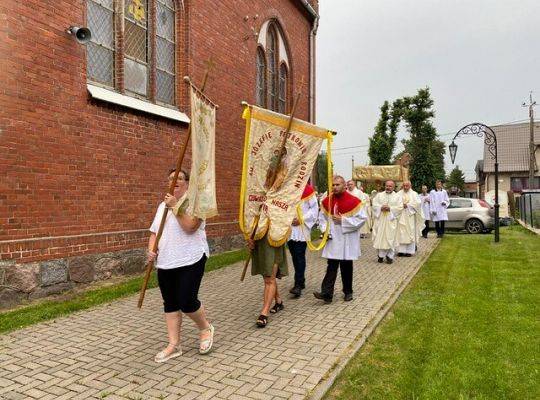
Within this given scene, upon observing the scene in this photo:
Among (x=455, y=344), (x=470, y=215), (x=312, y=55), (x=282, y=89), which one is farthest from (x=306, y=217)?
(x=470, y=215)

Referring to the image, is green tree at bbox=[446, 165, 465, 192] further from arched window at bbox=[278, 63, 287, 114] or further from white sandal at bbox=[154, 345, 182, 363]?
white sandal at bbox=[154, 345, 182, 363]

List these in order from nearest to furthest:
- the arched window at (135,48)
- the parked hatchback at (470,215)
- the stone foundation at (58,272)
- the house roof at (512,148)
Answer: the stone foundation at (58,272) < the arched window at (135,48) < the parked hatchback at (470,215) < the house roof at (512,148)

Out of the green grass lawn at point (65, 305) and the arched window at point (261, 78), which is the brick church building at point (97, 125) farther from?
the arched window at point (261, 78)

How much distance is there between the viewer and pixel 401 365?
15.3 feet

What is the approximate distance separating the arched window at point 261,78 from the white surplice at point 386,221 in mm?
5245

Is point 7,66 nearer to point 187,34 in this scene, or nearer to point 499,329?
point 187,34

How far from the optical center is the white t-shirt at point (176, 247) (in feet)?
15.3

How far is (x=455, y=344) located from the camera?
528 cm

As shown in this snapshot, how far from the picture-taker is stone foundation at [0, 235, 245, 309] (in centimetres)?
665

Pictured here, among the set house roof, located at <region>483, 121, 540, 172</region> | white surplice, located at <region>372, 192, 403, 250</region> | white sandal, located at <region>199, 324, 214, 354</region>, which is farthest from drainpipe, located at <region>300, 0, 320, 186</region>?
house roof, located at <region>483, 121, 540, 172</region>

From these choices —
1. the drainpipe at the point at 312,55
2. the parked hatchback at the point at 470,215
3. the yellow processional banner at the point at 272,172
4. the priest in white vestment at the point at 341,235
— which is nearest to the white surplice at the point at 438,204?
the parked hatchback at the point at 470,215

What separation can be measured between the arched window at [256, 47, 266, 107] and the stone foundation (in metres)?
7.54

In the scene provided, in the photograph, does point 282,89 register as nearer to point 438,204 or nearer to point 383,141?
point 438,204

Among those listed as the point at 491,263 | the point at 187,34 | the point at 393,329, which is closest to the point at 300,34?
the point at 187,34
